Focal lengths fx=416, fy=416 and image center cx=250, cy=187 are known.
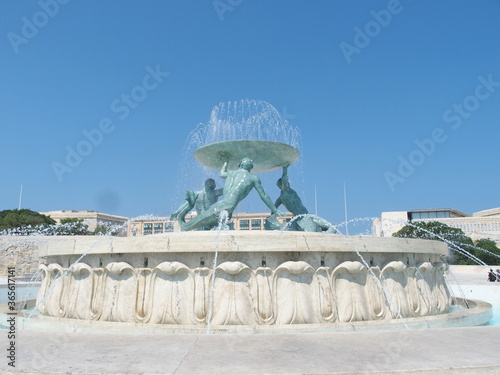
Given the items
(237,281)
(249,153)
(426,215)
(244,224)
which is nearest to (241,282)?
(237,281)

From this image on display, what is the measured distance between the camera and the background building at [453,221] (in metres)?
63.7

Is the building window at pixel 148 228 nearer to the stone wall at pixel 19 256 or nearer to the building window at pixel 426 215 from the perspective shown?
the stone wall at pixel 19 256

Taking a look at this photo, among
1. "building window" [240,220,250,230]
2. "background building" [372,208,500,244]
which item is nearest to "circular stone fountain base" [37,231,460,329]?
"background building" [372,208,500,244]

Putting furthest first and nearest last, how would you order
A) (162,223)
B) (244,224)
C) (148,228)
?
(244,224) → (148,228) → (162,223)

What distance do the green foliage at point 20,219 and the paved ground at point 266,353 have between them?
6209 centimetres

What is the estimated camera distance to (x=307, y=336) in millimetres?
4430

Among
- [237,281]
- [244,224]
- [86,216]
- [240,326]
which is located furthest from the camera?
[86,216]

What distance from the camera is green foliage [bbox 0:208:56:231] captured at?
6025cm

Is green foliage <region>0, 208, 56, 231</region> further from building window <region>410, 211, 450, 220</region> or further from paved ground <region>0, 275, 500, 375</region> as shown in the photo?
building window <region>410, 211, 450, 220</region>

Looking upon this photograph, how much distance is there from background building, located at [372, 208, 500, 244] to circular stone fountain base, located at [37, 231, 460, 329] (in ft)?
140

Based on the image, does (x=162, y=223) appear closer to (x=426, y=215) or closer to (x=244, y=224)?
(x=244, y=224)

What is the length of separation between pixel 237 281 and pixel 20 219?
216ft

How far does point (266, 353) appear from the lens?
3732 mm

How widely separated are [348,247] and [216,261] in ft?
6.27
